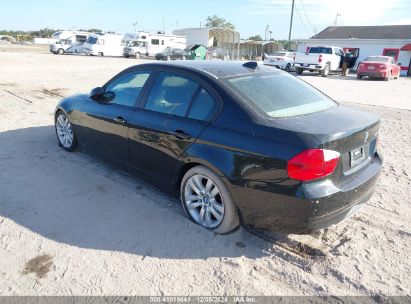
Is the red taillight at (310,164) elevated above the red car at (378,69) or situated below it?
above

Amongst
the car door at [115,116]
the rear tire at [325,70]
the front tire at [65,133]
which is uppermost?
the car door at [115,116]

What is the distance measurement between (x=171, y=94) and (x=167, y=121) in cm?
32

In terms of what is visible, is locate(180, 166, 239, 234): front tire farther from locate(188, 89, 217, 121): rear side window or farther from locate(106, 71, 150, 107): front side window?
locate(106, 71, 150, 107): front side window

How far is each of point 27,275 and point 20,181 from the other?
1.91 meters

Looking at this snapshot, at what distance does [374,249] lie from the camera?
124 inches

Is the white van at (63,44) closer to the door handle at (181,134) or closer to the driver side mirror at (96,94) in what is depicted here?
the driver side mirror at (96,94)

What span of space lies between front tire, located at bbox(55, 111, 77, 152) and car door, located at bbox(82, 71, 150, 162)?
0.62m

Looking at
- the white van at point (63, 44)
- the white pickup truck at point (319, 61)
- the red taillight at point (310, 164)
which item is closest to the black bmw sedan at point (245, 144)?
the red taillight at point (310, 164)

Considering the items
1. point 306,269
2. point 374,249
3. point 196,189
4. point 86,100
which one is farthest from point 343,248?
point 86,100

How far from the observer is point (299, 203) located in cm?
268

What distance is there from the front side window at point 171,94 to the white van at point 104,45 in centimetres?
Answer: 3418

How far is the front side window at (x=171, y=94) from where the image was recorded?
344 centimetres

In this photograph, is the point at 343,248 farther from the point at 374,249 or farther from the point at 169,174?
the point at 169,174

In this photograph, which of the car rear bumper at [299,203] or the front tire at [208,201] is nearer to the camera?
the car rear bumper at [299,203]
